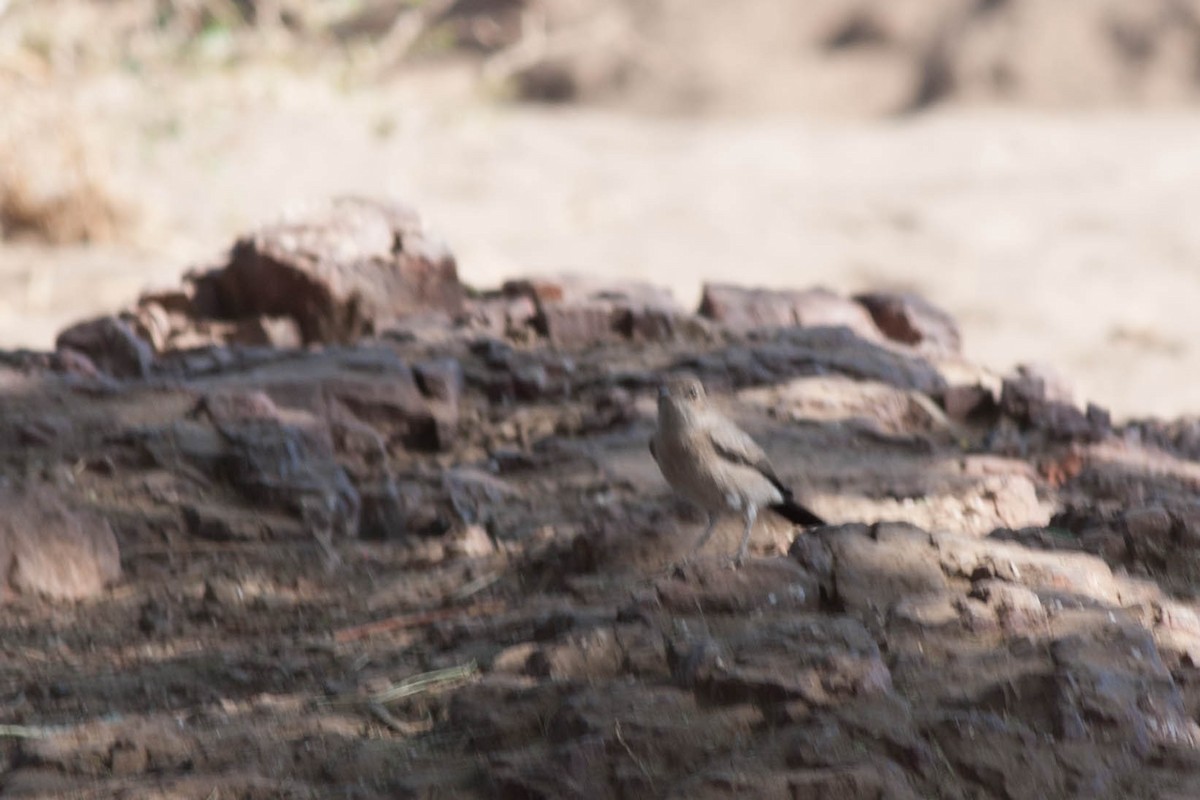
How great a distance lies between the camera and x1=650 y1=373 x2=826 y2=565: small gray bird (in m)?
3.86

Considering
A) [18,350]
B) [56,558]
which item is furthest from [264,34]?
[56,558]

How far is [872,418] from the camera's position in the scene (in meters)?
5.26

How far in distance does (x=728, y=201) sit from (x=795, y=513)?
8774mm

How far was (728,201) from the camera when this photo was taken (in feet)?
41.4

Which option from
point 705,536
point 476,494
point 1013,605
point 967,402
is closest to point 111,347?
point 476,494

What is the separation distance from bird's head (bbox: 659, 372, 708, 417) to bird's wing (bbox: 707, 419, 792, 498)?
79 millimetres

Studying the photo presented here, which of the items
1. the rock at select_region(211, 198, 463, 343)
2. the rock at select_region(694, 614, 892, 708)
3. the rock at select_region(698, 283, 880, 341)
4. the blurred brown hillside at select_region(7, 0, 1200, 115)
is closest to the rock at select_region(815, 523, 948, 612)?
the rock at select_region(694, 614, 892, 708)

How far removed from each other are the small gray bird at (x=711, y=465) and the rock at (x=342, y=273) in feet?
7.27

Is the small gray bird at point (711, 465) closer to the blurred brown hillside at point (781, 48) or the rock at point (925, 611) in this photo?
the rock at point (925, 611)

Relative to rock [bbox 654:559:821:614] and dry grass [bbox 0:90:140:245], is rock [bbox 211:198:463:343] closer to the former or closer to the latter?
rock [bbox 654:559:821:614]

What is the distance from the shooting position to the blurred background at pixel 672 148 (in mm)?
10445

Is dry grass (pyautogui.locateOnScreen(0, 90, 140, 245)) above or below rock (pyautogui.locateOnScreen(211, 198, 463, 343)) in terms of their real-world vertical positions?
below

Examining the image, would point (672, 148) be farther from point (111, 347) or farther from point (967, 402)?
point (111, 347)

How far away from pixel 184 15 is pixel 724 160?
4.81 m
